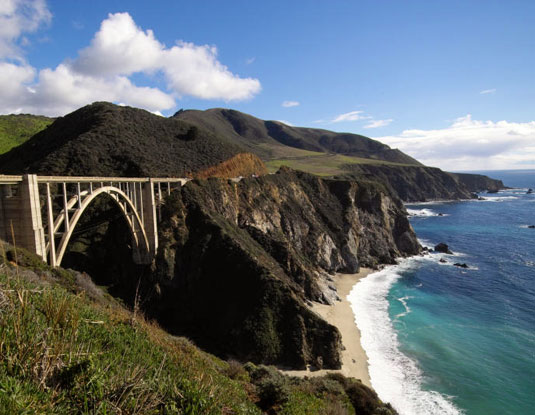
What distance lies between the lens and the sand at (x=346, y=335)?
26172 millimetres

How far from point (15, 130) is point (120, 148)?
4867 centimetres

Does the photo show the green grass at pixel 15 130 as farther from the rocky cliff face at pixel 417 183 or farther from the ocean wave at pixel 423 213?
the ocean wave at pixel 423 213

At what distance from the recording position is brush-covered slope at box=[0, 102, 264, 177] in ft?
148

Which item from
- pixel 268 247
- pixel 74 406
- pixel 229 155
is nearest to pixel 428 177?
pixel 229 155

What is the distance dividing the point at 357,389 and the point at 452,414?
28.0 feet

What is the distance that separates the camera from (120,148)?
50125 millimetres

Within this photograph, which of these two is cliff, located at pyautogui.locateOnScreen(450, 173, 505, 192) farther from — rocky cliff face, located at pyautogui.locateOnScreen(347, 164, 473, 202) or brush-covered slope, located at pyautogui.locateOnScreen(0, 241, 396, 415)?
brush-covered slope, located at pyautogui.locateOnScreen(0, 241, 396, 415)

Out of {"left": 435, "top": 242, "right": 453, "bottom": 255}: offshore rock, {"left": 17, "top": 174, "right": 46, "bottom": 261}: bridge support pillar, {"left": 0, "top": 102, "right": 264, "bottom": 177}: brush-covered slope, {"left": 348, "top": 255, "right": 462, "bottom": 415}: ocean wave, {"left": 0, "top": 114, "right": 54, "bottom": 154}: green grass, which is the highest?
{"left": 0, "top": 114, "right": 54, "bottom": 154}: green grass

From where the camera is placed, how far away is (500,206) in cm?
11662

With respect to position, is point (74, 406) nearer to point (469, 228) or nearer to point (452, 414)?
point (452, 414)

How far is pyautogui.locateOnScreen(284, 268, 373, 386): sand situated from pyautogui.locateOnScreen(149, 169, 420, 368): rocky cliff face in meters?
1.07

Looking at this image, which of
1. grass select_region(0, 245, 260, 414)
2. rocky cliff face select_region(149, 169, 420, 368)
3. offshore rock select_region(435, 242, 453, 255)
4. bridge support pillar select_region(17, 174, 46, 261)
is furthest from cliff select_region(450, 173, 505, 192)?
grass select_region(0, 245, 260, 414)

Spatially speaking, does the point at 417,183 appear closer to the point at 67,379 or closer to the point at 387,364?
the point at 387,364

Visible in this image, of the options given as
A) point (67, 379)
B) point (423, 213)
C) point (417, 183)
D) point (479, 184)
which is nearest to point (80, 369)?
point (67, 379)
